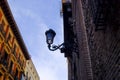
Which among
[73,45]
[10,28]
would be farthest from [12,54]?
[73,45]

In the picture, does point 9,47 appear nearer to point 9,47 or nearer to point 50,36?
point 9,47

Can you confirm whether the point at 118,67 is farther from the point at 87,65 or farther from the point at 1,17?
the point at 1,17

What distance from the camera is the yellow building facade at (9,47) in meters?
28.8

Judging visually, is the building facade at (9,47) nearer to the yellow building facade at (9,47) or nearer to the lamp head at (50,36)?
the yellow building facade at (9,47)

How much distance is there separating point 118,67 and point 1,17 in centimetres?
2795

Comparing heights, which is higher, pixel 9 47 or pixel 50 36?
pixel 50 36

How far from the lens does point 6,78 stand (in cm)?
2936

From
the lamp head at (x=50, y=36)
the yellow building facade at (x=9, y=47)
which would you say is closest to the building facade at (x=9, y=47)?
the yellow building facade at (x=9, y=47)

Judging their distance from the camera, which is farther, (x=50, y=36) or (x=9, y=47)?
(x=9, y=47)

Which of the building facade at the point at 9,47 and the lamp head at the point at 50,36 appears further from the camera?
the building facade at the point at 9,47

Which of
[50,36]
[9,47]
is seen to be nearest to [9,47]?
[9,47]

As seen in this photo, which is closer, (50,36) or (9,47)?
(50,36)

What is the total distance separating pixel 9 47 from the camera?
3166cm

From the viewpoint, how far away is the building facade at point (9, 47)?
94.5ft
